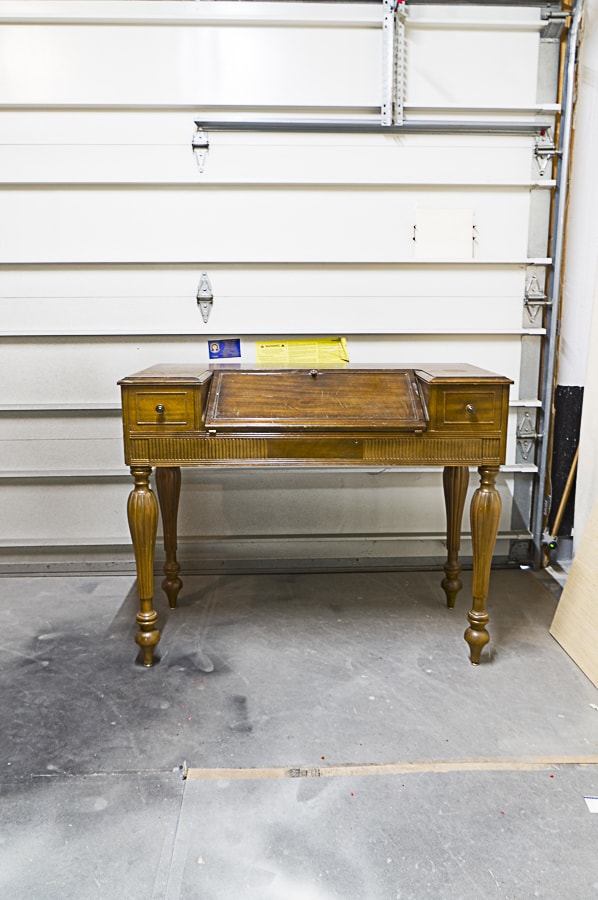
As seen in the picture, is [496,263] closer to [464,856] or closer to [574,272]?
[574,272]

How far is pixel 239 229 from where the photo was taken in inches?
121

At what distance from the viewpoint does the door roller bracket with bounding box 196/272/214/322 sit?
310cm

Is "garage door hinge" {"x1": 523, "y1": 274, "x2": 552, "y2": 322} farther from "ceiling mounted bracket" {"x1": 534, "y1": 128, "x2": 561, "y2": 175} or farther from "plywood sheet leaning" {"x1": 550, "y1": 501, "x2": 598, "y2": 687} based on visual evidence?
"plywood sheet leaning" {"x1": 550, "y1": 501, "x2": 598, "y2": 687}

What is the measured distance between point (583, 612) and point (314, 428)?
1287 mm

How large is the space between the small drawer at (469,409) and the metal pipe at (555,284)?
1101mm

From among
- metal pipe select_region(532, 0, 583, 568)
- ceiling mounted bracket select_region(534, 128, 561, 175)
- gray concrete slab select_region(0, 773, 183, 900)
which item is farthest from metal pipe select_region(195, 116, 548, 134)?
gray concrete slab select_region(0, 773, 183, 900)

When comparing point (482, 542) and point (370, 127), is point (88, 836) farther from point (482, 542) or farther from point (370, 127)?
point (370, 127)

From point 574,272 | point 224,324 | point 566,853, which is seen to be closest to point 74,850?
point 566,853

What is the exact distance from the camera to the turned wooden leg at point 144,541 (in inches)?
91.7

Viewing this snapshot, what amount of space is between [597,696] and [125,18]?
3.38 metres

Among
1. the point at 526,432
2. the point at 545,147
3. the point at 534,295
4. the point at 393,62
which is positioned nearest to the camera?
the point at 393,62

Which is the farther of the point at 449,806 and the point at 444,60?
the point at 444,60

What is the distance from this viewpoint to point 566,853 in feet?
5.14

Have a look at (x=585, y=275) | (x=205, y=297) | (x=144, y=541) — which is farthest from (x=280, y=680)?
(x=585, y=275)
